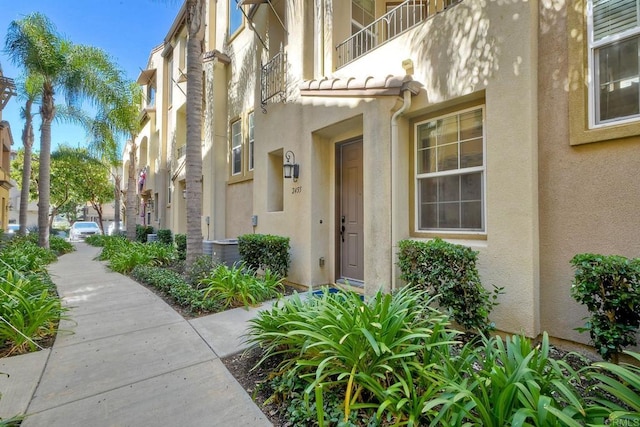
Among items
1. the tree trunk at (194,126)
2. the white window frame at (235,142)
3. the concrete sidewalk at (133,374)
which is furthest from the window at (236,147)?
the concrete sidewalk at (133,374)

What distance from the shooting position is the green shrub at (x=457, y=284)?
3.56 m

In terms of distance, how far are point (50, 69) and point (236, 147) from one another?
7.37 metres

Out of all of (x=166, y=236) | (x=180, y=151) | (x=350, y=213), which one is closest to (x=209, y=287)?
(x=350, y=213)

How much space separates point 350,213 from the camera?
6.22 meters

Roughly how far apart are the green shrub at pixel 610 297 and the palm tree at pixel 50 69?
601 inches

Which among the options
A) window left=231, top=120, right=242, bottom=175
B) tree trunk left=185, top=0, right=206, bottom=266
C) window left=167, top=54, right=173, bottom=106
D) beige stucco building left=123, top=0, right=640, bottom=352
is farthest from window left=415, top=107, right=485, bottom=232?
window left=167, top=54, right=173, bottom=106

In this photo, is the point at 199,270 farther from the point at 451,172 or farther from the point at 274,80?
the point at 451,172

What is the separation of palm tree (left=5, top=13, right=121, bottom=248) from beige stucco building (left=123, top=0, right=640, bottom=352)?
7529 mm

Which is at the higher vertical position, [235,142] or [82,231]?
[235,142]

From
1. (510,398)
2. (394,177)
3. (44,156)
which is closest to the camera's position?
(510,398)

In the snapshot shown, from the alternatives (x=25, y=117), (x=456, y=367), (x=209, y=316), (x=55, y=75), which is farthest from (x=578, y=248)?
(x=25, y=117)

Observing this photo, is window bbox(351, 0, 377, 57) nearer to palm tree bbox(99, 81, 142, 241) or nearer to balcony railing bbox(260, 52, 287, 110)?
balcony railing bbox(260, 52, 287, 110)

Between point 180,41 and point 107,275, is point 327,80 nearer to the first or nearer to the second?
point 107,275

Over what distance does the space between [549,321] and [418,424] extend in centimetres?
252
